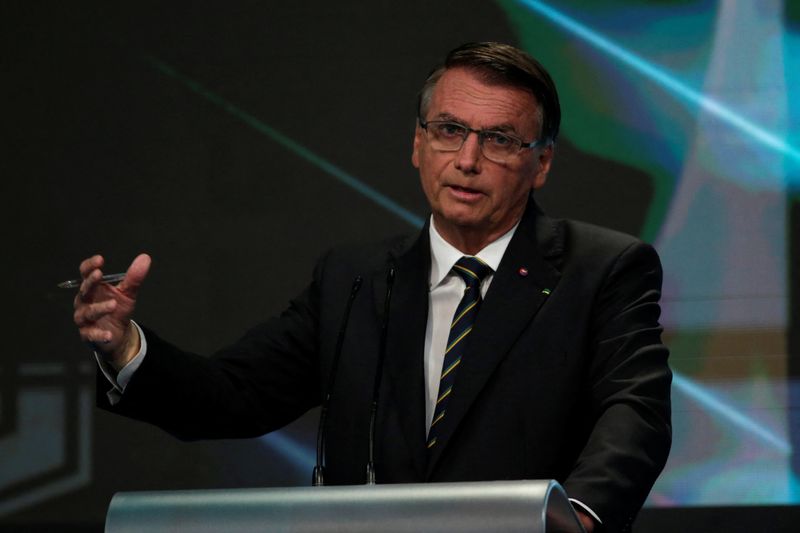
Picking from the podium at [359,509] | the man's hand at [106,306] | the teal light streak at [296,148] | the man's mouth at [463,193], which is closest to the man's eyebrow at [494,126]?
the man's mouth at [463,193]

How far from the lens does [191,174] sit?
3.87 meters

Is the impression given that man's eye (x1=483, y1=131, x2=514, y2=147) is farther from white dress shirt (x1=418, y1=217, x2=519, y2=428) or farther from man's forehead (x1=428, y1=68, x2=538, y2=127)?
white dress shirt (x1=418, y1=217, x2=519, y2=428)

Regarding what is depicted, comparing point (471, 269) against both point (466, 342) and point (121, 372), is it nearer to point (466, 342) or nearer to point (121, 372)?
point (466, 342)

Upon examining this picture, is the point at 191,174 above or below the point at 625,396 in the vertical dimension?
below

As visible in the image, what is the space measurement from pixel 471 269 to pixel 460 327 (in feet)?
0.42

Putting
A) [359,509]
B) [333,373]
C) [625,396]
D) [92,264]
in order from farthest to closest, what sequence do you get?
1. [333,373]
2. [625,396]
3. [92,264]
4. [359,509]

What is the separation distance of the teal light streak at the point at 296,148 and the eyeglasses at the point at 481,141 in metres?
1.50

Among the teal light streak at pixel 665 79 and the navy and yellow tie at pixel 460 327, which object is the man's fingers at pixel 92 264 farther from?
the teal light streak at pixel 665 79

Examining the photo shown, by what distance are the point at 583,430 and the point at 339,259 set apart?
2.00 ft

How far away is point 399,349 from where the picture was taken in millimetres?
2197

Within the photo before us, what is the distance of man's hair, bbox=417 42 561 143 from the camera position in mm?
2221

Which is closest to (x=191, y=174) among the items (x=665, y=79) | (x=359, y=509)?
(x=665, y=79)

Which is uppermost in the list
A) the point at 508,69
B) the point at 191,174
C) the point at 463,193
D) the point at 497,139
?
the point at 508,69

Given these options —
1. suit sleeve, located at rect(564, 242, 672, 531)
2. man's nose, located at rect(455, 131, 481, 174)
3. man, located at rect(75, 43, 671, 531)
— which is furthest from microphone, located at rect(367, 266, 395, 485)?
suit sleeve, located at rect(564, 242, 672, 531)
